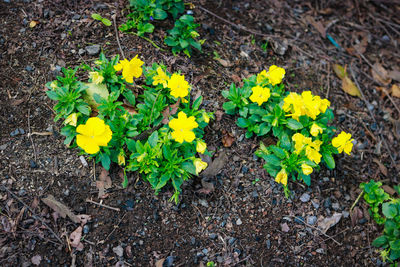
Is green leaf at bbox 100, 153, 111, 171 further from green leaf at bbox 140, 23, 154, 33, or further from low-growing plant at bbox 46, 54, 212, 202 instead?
green leaf at bbox 140, 23, 154, 33

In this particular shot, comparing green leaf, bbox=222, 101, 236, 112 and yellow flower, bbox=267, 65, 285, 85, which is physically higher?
yellow flower, bbox=267, 65, 285, 85

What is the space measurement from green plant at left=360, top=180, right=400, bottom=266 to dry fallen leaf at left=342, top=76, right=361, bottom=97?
Answer: 1.35 m

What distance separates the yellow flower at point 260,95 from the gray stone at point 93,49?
176 cm

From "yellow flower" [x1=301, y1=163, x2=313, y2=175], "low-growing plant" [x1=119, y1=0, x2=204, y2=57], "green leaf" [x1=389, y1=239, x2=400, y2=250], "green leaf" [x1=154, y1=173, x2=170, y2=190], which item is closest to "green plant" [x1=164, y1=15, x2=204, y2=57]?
"low-growing plant" [x1=119, y1=0, x2=204, y2=57]

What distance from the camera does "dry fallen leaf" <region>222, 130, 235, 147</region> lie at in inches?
145

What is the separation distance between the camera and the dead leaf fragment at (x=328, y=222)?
11.8ft

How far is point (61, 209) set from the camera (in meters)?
3.13

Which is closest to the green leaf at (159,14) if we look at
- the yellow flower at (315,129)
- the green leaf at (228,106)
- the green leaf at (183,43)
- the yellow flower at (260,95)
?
the green leaf at (183,43)

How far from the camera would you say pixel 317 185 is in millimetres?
3801

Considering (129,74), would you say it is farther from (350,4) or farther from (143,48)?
(350,4)

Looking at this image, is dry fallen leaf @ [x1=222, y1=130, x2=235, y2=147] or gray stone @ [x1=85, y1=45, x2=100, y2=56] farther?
Result: gray stone @ [x1=85, y1=45, x2=100, y2=56]

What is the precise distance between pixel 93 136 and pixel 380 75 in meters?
4.21

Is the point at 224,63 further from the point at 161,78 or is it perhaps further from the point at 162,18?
the point at 161,78

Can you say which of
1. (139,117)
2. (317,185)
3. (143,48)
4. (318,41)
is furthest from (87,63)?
(318,41)
